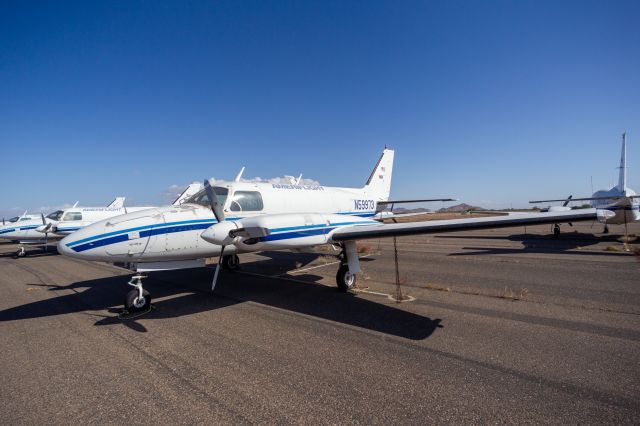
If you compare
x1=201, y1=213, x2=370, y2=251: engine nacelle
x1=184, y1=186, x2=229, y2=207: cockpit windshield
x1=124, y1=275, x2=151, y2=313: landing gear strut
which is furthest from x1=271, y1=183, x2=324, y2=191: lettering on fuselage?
x1=124, y1=275, x2=151, y2=313: landing gear strut

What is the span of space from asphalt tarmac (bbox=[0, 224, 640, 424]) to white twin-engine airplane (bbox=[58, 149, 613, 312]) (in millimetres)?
1191

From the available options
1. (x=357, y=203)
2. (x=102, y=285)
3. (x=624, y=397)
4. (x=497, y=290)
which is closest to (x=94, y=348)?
(x=102, y=285)

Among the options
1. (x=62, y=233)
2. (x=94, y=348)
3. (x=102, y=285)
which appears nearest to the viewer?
(x=94, y=348)

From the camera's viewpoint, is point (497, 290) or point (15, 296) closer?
point (497, 290)

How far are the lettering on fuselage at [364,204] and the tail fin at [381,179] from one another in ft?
1.70

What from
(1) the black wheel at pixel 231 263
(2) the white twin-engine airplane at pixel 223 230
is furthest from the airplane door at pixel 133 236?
(1) the black wheel at pixel 231 263

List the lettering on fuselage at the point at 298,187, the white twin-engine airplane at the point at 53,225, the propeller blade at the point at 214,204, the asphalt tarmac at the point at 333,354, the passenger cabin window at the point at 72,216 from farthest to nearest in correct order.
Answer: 1. the passenger cabin window at the point at 72,216
2. the white twin-engine airplane at the point at 53,225
3. the lettering on fuselage at the point at 298,187
4. the propeller blade at the point at 214,204
5. the asphalt tarmac at the point at 333,354

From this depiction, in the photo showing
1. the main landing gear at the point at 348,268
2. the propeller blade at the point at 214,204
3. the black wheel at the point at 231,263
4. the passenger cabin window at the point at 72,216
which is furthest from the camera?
the passenger cabin window at the point at 72,216

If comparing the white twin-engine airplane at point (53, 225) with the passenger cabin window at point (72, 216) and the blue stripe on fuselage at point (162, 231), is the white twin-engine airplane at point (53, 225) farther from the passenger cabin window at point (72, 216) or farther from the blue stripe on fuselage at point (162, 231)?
the blue stripe on fuselage at point (162, 231)

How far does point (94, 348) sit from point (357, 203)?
9830mm

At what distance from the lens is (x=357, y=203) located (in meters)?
12.9

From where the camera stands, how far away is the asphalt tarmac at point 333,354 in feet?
10.9

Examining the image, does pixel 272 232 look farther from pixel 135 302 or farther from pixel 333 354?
pixel 135 302

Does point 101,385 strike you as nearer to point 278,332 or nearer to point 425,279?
point 278,332
